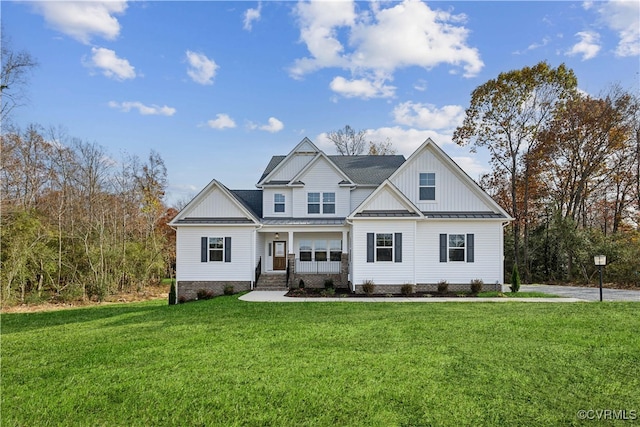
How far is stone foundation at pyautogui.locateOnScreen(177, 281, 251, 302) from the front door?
8.55 ft

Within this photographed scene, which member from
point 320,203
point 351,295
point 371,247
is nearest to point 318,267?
point 320,203

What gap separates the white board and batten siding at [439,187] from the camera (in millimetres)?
16641

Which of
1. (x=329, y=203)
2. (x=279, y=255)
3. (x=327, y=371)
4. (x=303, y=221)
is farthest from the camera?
(x=279, y=255)

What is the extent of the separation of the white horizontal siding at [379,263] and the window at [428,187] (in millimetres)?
2060

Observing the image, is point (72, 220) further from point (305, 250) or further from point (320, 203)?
point (320, 203)

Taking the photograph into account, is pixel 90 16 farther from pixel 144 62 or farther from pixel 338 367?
pixel 338 367

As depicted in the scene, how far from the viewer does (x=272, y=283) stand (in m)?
17.5

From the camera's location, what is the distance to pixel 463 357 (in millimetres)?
6152

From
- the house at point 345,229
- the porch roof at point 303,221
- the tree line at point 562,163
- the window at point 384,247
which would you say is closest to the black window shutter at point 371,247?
the house at point 345,229

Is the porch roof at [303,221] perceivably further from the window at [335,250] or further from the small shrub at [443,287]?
the small shrub at [443,287]

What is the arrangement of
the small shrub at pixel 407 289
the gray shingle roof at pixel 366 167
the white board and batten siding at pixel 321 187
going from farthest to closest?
the gray shingle roof at pixel 366 167
the white board and batten siding at pixel 321 187
the small shrub at pixel 407 289

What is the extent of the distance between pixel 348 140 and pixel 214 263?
25418 mm

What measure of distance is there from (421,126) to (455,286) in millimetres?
11896

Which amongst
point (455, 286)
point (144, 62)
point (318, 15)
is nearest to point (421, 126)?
point (455, 286)
